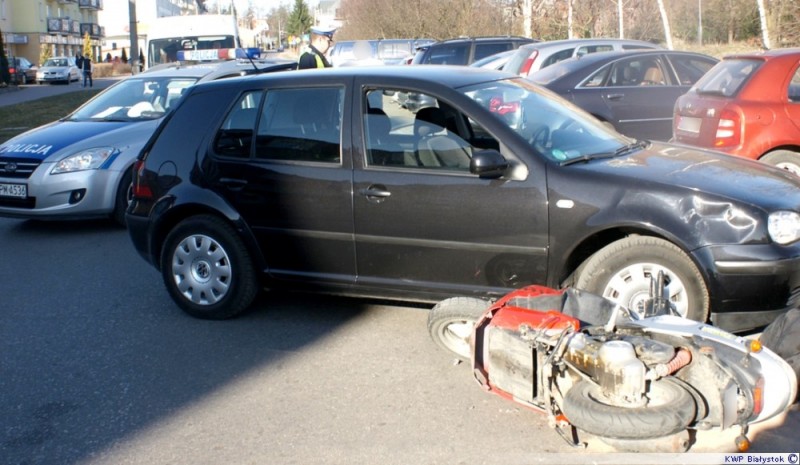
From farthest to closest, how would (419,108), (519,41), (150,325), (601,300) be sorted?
(519,41), (150,325), (419,108), (601,300)

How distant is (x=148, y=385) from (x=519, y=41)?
55.6 ft

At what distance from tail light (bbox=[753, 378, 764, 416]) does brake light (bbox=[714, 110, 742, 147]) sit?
514 centimetres

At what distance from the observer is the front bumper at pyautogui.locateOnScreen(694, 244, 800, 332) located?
15.5 ft

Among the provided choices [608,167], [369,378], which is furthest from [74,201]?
[608,167]

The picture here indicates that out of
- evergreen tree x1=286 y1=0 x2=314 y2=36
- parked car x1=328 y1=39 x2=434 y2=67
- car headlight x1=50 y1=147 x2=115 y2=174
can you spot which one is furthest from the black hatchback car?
evergreen tree x1=286 y1=0 x2=314 y2=36

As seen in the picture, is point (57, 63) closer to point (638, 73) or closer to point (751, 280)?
point (638, 73)

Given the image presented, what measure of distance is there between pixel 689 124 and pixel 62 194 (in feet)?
21.4

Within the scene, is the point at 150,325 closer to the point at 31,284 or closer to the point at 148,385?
the point at 148,385

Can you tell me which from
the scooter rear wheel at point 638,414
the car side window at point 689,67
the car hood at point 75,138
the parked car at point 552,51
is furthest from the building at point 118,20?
the scooter rear wheel at point 638,414

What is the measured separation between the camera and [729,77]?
29.1 ft

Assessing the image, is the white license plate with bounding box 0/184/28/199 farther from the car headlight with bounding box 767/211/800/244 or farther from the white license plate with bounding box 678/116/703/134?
the car headlight with bounding box 767/211/800/244

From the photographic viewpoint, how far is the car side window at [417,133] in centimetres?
541

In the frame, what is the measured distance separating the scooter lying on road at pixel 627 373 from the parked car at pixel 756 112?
4.70 meters

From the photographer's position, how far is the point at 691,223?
190 inches
